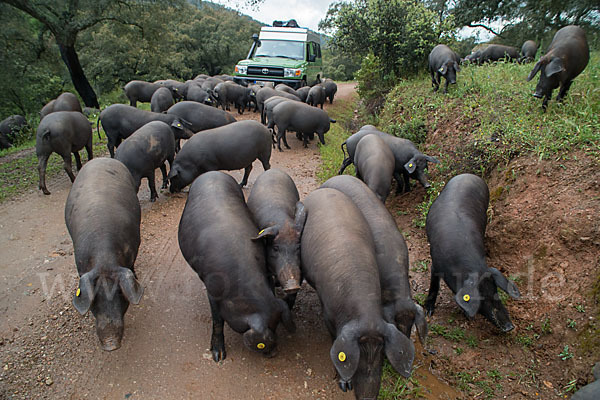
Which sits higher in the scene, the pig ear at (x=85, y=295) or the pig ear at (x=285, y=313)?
the pig ear at (x=85, y=295)

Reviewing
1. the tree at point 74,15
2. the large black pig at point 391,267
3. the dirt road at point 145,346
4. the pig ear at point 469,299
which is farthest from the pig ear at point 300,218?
the tree at point 74,15

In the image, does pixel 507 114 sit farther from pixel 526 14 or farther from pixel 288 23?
pixel 526 14

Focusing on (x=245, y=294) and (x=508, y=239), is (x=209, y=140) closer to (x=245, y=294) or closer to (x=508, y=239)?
(x=245, y=294)

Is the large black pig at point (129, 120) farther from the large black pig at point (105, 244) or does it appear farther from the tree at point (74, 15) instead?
the tree at point (74, 15)

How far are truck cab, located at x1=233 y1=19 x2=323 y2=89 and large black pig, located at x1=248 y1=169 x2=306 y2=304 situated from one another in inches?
456

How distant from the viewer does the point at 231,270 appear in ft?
12.2

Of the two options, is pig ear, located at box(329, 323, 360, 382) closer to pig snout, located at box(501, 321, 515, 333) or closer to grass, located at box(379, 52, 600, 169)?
pig snout, located at box(501, 321, 515, 333)

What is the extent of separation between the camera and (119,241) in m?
4.05

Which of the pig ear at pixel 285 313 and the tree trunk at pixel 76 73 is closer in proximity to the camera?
the pig ear at pixel 285 313

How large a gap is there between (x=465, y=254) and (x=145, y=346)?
3.79 meters

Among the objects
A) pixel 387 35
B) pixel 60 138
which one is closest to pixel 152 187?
pixel 60 138

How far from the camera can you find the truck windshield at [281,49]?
16875 millimetres

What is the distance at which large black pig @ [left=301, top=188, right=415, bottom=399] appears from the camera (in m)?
3.02

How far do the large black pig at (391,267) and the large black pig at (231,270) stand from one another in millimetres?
1071
